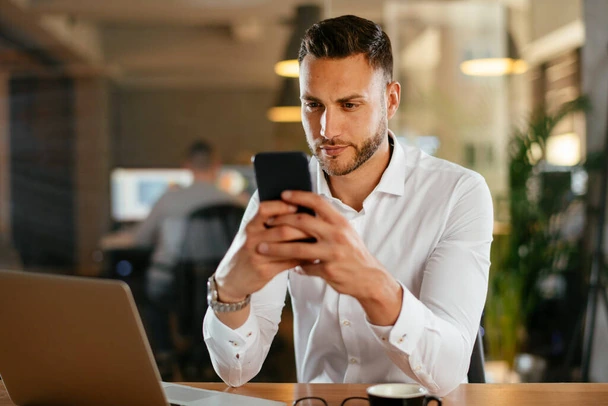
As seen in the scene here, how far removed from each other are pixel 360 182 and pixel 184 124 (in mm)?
2629

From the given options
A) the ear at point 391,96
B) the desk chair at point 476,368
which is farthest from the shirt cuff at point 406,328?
the ear at point 391,96

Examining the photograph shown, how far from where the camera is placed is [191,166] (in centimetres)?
427

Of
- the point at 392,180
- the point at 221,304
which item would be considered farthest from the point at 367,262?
the point at 392,180

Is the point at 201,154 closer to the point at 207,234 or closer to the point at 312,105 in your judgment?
the point at 207,234

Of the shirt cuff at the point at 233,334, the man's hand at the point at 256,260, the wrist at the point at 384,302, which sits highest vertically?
the man's hand at the point at 256,260

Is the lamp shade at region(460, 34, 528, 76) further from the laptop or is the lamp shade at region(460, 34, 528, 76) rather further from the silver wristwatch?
the laptop

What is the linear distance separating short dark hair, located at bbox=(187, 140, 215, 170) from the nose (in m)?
2.75

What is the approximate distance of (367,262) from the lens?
119 cm

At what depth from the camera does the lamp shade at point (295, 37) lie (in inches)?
167

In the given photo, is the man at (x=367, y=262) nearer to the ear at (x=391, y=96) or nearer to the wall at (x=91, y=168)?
the ear at (x=391, y=96)

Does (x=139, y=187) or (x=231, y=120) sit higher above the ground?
(x=231, y=120)

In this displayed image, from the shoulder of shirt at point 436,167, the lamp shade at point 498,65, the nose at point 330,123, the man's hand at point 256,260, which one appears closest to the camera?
the man's hand at point 256,260

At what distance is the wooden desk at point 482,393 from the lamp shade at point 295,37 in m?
2.98

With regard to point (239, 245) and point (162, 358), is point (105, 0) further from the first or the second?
point (239, 245)
